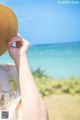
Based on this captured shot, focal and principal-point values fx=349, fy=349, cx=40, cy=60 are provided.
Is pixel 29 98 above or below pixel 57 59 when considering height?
above

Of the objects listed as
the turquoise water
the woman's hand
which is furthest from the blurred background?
the woman's hand

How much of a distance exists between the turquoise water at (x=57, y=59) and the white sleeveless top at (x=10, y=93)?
1.05 m

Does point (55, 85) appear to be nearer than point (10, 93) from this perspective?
No

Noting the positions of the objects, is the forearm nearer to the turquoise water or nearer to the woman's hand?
the woman's hand

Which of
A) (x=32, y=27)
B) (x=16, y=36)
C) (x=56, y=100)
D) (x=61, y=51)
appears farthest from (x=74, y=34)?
(x=16, y=36)

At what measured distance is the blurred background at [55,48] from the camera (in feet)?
7.30

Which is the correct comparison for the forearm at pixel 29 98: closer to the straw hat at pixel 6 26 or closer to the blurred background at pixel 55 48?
the straw hat at pixel 6 26

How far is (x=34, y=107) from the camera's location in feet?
3.61

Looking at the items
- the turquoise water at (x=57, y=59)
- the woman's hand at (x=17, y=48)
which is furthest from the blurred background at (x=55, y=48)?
the woman's hand at (x=17, y=48)

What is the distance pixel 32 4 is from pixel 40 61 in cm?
37

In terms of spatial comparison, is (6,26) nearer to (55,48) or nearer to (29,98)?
(29,98)

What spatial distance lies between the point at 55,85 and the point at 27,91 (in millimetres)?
1166

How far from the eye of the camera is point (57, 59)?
226cm

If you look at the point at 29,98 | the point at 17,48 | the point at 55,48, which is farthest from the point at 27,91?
the point at 55,48
